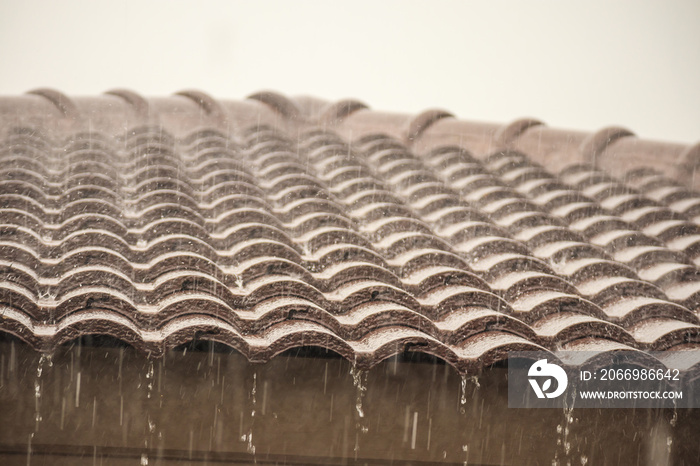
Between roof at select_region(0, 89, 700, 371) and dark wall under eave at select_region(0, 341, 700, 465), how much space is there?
Result: 30 cm

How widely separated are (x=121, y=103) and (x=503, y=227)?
146 inches

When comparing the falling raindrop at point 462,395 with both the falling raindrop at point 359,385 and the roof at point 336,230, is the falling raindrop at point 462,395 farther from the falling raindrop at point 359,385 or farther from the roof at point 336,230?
the falling raindrop at point 359,385

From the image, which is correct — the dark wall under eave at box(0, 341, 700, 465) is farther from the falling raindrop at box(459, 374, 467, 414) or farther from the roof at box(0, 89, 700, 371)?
the roof at box(0, 89, 700, 371)

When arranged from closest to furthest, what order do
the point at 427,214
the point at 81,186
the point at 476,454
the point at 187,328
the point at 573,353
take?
the point at 187,328 < the point at 573,353 < the point at 476,454 < the point at 81,186 < the point at 427,214

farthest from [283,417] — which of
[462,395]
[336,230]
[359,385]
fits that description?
[336,230]

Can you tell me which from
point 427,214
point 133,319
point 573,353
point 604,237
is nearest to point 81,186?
point 133,319

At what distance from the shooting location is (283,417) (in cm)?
394

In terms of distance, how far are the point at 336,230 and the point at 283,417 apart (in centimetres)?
132

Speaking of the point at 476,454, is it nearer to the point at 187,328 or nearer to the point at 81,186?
the point at 187,328

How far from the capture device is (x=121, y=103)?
6.73 m

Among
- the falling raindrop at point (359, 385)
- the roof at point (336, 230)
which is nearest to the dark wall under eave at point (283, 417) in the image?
the falling raindrop at point (359, 385)

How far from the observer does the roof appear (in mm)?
3729

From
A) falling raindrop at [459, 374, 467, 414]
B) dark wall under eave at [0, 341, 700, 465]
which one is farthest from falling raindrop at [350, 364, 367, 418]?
falling raindrop at [459, 374, 467, 414]

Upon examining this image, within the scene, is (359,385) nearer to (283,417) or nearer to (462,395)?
(283,417)
